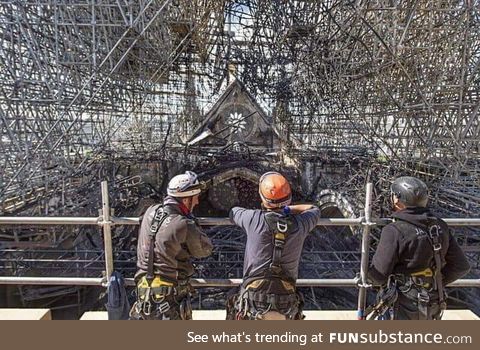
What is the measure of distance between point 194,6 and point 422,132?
7.76 meters

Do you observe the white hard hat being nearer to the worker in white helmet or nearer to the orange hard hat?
the worker in white helmet

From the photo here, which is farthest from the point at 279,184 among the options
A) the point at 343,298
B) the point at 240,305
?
the point at 343,298

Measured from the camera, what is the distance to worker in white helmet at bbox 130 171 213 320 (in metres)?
2.07

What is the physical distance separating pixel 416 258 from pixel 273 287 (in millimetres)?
886

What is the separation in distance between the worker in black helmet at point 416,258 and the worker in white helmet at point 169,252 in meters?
1.16

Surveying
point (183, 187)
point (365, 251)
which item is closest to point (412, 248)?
point (365, 251)

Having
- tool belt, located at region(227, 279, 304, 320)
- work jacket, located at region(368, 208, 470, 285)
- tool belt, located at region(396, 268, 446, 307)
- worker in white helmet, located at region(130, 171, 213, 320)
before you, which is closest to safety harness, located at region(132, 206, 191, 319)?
worker in white helmet, located at region(130, 171, 213, 320)

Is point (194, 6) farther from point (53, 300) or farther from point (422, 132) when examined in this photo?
point (53, 300)

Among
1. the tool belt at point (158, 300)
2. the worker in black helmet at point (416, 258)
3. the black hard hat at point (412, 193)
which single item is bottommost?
the tool belt at point (158, 300)

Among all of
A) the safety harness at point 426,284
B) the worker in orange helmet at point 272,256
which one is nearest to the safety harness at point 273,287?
the worker in orange helmet at point 272,256

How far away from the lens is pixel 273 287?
1.99 metres

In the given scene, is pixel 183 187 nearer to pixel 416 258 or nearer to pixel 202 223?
pixel 202 223

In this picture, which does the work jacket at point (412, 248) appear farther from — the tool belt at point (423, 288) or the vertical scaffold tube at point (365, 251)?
the vertical scaffold tube at point (365, 251)

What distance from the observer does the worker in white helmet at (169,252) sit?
2.07 m
